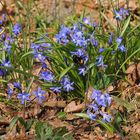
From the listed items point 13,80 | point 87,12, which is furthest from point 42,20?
point 13,80

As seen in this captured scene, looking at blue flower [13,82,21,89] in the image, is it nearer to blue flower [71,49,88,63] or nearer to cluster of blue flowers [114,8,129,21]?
blue flower [71,49,88,63]

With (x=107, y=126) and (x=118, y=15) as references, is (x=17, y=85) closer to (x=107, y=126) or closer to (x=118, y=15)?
(x=107, y=126)

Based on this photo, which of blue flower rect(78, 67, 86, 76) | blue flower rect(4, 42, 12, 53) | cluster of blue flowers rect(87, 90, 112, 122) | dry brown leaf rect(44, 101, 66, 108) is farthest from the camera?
blue flower rect(4, 42, 12, 53)

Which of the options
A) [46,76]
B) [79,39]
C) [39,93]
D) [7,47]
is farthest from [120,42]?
[7,47]

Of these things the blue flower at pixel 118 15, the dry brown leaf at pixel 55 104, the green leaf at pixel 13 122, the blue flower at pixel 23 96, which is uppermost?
the blue flower at pixel 118 15

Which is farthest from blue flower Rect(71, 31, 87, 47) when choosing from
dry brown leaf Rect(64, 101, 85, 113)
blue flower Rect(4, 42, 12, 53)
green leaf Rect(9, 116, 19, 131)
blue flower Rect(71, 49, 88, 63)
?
green leaf Rect(9, 116, 19, 131)

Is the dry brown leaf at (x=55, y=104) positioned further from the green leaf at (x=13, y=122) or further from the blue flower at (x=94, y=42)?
the blue flower at (x=94, y=42)

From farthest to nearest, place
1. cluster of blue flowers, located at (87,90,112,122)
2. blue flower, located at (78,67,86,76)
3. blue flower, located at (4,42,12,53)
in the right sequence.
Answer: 1. blue flower, located at (4,42,12,53)
2. blue flower, located at (78,67,86,76)
3. cluster of blue flowers, located at (87,90,112,122)

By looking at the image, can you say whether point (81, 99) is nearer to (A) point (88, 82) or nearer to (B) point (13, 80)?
(A) point (88, 82)

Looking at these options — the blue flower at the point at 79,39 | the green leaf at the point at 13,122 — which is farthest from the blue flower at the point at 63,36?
the green leaf at the point at 13,122
